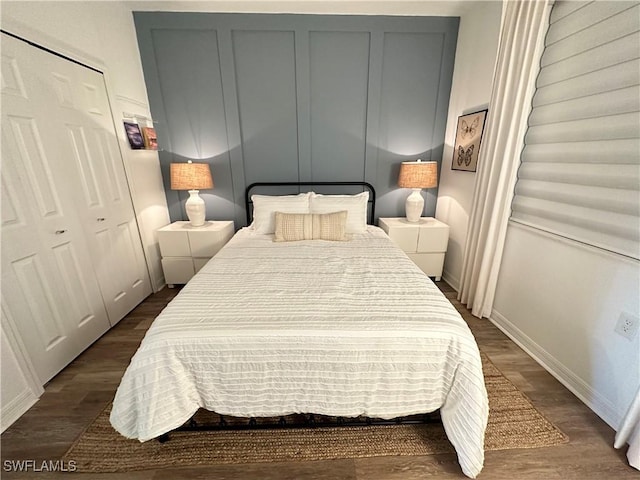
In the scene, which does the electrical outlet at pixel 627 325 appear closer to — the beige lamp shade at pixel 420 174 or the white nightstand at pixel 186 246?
the beige lamp shade at pixel 420 174

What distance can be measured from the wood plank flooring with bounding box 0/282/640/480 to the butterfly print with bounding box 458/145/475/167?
1.81 metres

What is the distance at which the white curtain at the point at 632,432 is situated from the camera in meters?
1.19

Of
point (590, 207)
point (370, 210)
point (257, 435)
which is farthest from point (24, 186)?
point (590, 207)

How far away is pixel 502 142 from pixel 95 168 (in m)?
3.19

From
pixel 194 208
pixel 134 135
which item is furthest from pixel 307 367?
pixel 134 135

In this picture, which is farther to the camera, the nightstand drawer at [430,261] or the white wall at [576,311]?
the nightstand drawer at [430,261]

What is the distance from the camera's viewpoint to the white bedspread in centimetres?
117

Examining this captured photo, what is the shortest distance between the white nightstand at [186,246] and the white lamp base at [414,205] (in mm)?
2028

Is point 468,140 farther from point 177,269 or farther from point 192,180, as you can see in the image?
point 177,269

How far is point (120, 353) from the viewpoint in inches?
78.7

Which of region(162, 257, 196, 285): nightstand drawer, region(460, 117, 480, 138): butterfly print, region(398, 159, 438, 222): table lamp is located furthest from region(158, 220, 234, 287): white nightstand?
region(460, 117, 480, 138): butterfly print

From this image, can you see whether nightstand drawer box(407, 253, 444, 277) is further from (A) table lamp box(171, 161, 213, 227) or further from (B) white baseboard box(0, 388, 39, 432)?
(B) white baseboard box(0, 388, 39, 432)

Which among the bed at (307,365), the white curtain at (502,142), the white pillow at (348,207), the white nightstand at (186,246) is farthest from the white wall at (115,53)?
the white curtain at (502,142)

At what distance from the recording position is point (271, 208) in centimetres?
268
